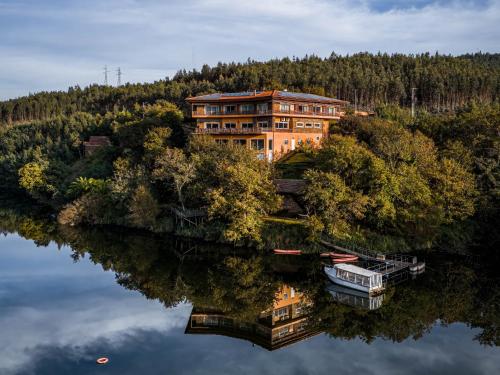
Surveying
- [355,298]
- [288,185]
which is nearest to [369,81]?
[288,185]

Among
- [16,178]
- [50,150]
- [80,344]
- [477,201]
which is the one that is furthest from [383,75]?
[80,344]

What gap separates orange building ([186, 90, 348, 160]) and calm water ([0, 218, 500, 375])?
65.7ft

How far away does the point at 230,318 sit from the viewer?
3212cm

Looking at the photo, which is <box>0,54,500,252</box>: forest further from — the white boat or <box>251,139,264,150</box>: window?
the white boat

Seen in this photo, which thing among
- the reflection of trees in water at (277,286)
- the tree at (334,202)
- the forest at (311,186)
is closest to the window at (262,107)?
the forest at (311,186)

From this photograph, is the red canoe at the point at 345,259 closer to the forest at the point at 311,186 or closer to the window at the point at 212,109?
the forest at the point at 311,186

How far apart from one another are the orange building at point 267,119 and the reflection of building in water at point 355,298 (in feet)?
91.3

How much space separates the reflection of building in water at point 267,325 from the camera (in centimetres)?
2922

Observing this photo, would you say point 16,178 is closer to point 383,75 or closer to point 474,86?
point 383,75

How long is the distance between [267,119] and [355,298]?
112ft

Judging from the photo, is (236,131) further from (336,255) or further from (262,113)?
(336,255)

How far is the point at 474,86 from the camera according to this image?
11000cm

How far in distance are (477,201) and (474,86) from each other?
244ft

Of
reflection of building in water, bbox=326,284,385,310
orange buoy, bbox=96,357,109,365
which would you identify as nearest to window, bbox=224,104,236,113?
reflection of building in water, bbox=326,284,385,310
